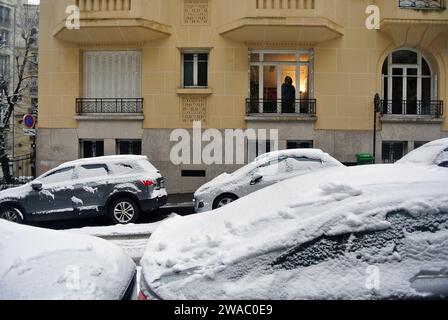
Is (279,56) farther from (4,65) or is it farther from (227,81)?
(4,65)

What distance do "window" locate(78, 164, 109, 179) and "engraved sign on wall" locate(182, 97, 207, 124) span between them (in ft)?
16.9

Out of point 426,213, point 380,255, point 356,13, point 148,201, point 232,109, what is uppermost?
point 356,13

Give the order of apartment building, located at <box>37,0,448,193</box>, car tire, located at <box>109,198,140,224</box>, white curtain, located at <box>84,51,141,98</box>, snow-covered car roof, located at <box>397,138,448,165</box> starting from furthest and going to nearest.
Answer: white curtain, located at <box>84,51,141,98</box> < apartment building, located at <box>37,0,448,193</box> < car tire, located at <box>109,198,140,224</box> < snow-covered car roof, located at <box>397,138,448,165</box>

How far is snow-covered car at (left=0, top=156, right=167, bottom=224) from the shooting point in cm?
936

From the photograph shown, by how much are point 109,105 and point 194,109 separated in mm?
3066

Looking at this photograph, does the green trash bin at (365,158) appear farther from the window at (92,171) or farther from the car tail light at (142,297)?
the car tail light at (142,297)

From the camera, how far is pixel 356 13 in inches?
568

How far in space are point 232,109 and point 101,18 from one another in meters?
5.24

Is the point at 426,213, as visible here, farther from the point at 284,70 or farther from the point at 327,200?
the point at 284,70

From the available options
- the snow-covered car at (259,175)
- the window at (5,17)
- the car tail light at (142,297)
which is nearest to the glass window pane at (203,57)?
the snow-covered car at (259,175)

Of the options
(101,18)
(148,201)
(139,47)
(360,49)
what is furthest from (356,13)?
(148,201)

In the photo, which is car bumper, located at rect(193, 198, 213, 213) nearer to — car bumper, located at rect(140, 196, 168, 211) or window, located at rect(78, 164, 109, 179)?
car bumper, located at rect(140, 196, 168, 211)

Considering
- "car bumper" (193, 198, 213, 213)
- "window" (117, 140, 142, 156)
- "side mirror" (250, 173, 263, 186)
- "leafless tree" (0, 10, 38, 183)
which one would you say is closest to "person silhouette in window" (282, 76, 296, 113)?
"window" (117, 140, 142, 156)
